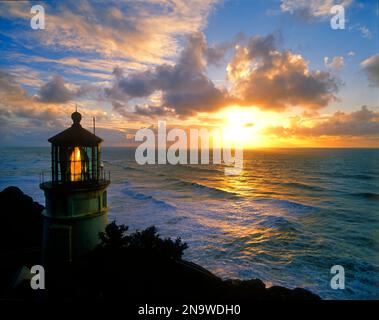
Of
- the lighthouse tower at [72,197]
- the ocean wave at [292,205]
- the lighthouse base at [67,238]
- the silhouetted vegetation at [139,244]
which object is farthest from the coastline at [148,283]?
the ocean wave at [292,205]

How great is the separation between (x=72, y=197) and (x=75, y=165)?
101cm

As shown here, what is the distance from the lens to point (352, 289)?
1315 centimetres

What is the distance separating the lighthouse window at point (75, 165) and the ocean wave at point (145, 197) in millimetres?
20467

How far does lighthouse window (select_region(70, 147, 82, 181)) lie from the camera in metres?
8.29

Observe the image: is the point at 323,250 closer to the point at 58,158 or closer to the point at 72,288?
the point at 72,288

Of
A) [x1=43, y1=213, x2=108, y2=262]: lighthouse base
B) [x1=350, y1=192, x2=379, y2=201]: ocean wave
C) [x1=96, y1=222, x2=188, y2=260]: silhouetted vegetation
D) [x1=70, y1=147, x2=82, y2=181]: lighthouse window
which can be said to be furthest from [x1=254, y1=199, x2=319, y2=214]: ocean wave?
[x1=70, y1=147, x2=82, y2=181]: lighthouse window

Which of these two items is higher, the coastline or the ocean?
the coastline

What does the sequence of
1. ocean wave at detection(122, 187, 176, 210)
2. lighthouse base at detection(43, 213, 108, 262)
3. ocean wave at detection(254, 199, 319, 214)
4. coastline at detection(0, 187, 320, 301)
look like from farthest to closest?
ocean wave at detection(122, 187, 176, 210) → ocean wave at detection(254, 199, 319, 214) → lighthouse base at detection(43, 213, 108, 262) → coastline at detection(0, 187, 320, 301)

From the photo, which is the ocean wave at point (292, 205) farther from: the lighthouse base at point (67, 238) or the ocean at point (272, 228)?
the lighthouse base at point (67, 238)

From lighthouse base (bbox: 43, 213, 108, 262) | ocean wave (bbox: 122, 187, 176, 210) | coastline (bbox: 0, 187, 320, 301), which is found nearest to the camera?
coastline (bbox: 0, 187, 320, 301)

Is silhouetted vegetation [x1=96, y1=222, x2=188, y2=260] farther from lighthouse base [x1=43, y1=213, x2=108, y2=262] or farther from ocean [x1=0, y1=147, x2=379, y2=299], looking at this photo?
ocean [x1=0, y1=147, x2=379, y2=299]

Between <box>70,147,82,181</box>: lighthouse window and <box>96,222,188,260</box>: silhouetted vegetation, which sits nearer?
<box>96,222,188,260</box>: silhouetted vegetation

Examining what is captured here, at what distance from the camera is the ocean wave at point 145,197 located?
2916 cm
